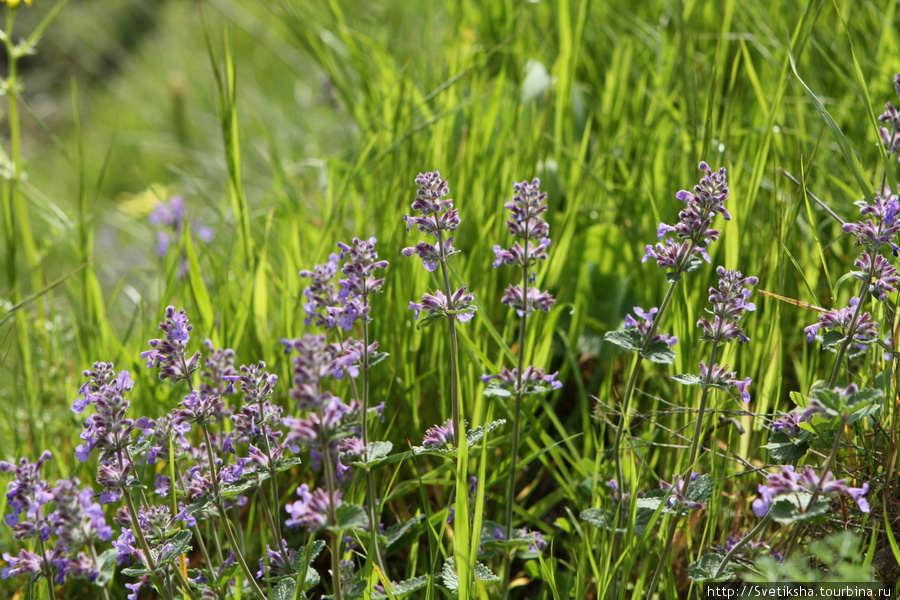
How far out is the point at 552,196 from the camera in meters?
2.65

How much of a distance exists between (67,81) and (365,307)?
10.3m

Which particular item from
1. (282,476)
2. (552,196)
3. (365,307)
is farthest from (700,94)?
(282,476)

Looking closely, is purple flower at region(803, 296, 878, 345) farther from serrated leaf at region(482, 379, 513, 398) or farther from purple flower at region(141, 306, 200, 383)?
purple flower at region(141, 306, 200, 383)

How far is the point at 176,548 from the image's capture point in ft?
4.60

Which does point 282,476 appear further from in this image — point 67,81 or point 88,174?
point 67,81

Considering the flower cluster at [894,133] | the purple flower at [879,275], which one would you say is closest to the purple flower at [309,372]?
the purple flower at [879,275]

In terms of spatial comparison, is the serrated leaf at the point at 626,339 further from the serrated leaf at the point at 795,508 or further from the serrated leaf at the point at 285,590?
the serrated leaf at the point at 285,590

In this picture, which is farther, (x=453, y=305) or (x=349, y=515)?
(x=453, y=305)

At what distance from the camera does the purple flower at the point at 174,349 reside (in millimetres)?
1474

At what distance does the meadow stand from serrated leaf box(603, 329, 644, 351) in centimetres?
1

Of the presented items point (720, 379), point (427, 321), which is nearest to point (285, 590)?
point (427, 321)

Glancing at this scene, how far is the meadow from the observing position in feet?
4.65

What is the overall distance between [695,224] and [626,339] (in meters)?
0.28

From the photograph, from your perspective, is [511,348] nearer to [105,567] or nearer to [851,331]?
→ [851,331]
